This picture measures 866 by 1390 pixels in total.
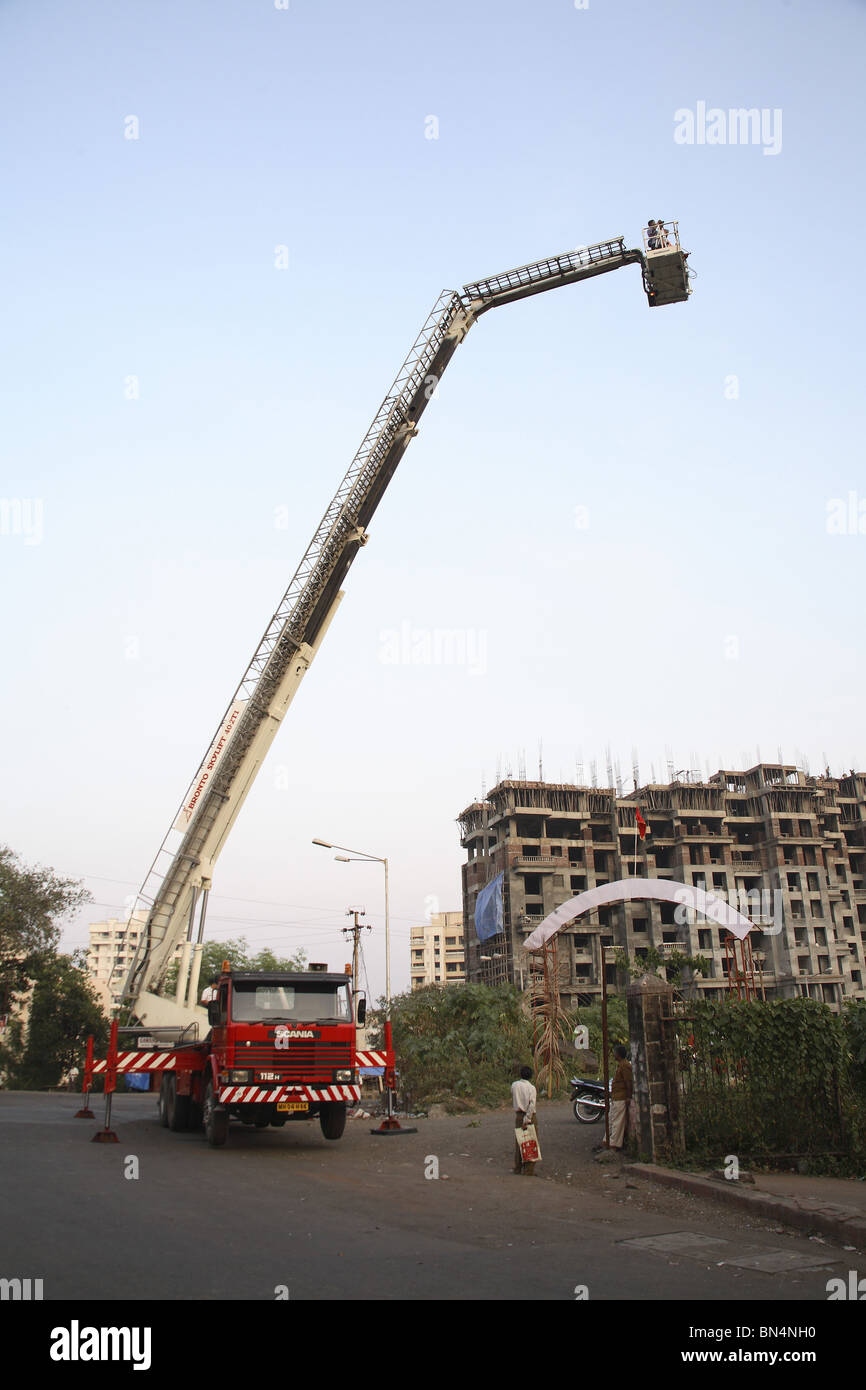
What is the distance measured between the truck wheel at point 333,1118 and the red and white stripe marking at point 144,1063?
278cm

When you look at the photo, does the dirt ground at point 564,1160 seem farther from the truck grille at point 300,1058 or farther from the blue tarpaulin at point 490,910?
the blue tarpaulin at point 490,910

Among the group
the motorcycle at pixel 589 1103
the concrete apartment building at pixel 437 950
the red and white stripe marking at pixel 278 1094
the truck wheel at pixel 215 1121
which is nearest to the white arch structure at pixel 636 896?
the motorcycle at pixel 589 1103

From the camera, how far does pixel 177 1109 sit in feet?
59.5

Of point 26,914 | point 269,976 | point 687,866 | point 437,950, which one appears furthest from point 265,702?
point 437,950

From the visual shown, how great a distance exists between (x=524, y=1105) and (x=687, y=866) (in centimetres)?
7188

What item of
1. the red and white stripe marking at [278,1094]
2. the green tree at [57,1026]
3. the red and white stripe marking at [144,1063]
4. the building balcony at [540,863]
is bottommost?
the green tree at [57,1026]

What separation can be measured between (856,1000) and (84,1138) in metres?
12.7

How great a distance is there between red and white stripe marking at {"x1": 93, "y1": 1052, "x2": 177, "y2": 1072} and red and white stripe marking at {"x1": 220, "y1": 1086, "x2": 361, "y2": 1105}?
270 cm

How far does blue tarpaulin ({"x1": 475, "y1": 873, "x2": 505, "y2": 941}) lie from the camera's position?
246 feet

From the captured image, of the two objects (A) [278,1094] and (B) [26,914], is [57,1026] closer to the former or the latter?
(B) [26,914]

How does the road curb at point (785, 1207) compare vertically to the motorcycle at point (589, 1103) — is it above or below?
above

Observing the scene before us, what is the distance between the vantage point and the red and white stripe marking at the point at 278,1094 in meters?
14.5

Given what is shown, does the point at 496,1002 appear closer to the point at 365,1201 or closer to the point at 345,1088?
the point at 345,1088
